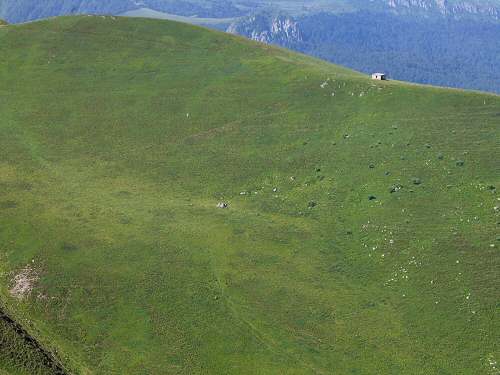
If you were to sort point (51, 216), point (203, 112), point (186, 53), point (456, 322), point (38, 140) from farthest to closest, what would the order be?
1. point (186, 53)
2. point (203, 112)
3. point (38, 140)
4. point (51, 216)
5. point (456, 322)

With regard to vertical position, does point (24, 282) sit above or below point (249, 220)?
below

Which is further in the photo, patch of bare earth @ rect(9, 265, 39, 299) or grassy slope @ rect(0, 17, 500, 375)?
patch of bare earth @ rect(9, 265, 39, 299)

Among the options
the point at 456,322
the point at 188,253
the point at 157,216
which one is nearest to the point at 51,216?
the point at 157,216

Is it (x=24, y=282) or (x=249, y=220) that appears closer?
(x=24, y=282)

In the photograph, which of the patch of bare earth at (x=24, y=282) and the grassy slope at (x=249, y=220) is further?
the patch of bare earth at (x=24, y=282)

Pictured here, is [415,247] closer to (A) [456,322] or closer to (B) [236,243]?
(A) [456,322]
